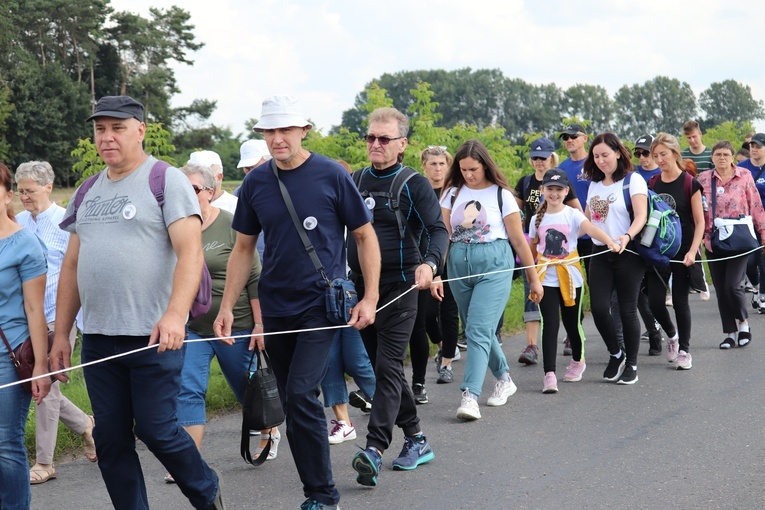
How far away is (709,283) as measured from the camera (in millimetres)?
16016

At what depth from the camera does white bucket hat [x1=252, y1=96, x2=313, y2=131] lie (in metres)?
4.77

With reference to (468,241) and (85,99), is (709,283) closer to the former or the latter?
(468,241)

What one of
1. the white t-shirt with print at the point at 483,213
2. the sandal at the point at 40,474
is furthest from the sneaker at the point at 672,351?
the sandal at the point at 40,474

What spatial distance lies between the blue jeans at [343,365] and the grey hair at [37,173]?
2043mm

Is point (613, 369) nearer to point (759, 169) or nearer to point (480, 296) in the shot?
point (480, 296)

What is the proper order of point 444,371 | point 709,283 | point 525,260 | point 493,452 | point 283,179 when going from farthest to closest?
point 709,283, point 444,371, point 525,260, point 493,452, point 283,179

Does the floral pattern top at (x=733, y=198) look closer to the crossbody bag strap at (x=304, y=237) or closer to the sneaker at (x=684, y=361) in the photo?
the sneaker at (x=684, y=361)

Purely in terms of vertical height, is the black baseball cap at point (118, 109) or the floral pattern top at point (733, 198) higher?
the black baseball cap at point (118, 109)

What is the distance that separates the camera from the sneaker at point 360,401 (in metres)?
7.22

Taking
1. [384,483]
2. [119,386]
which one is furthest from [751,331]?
[119,386]

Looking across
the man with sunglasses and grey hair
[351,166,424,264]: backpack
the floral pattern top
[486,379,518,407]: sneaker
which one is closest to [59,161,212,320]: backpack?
the man with sunglasses and grey hair

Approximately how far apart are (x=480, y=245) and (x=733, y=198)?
382cm

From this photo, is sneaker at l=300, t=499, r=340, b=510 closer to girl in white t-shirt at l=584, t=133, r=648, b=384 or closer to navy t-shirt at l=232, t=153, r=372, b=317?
navy t-shirt at l=232, t=153, r=372, b=317

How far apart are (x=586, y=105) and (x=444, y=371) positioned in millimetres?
103921
